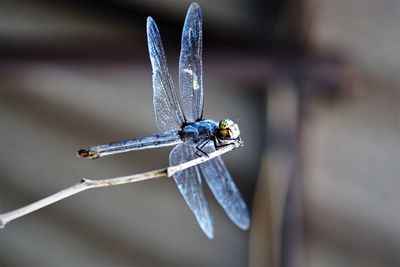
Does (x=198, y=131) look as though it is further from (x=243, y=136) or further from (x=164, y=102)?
(x=243, y=136)

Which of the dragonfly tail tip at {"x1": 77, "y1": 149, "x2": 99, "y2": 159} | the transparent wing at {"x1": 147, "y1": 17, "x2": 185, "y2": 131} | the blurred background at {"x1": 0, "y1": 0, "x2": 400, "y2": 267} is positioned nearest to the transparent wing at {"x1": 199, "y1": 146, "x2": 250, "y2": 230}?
the transparent wing at {"x1": 147, "y1": 17, "x2": 185, "y2": 131}

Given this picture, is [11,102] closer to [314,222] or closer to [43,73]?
[43,73]

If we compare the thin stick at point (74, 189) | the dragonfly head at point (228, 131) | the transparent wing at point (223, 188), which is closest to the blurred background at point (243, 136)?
the transparent wing at point (223, 188)

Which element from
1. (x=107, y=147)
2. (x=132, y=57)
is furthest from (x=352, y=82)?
(x=107, y=147)

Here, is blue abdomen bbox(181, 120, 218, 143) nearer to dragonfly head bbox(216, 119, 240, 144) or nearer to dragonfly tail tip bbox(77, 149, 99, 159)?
dragonfly head bbox(216, 119, 240, 144)

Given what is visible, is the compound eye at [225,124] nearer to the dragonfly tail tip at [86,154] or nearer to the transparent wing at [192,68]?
the transparent wing at [192,68]

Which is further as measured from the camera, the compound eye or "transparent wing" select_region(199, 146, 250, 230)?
"transparent wing" select_region(199, 146, 250, 230)
